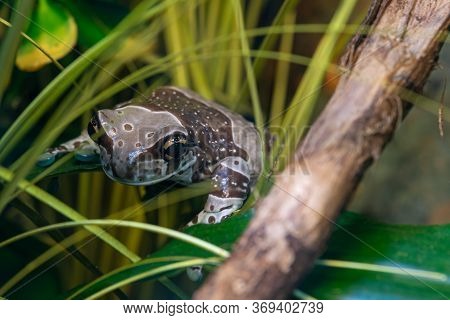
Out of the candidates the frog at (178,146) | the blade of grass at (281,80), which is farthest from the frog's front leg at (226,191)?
the blade of grass at (281,80)

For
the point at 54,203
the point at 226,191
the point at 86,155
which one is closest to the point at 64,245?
the point at 54,203

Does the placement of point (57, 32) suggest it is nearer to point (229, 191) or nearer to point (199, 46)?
point (199, 46)

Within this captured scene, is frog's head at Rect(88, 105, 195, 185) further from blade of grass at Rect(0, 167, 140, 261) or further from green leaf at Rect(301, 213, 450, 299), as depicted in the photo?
green leaf at Rect(301, 213, 450, 299)

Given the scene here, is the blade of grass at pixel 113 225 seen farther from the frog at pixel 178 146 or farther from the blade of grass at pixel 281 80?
the blade of grass at pixel 281 80

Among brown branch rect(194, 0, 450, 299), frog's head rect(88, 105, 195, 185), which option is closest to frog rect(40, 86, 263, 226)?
frog's head rect(88, 105, 195, 185)

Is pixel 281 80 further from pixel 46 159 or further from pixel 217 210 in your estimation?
pixel 46 159
